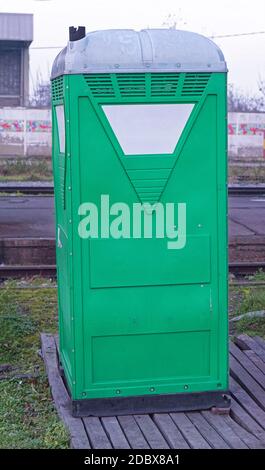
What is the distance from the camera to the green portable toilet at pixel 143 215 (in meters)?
4.57

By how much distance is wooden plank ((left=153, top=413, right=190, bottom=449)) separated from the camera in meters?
4.32

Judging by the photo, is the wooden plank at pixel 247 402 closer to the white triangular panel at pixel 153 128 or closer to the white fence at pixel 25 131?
the white triangular panel at pixel 153 128

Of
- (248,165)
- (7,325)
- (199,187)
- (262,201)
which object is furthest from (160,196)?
(248,165)

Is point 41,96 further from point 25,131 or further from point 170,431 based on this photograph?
point 170,431

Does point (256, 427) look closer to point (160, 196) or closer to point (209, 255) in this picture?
point (209, 255)

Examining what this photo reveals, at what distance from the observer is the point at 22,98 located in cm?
4225

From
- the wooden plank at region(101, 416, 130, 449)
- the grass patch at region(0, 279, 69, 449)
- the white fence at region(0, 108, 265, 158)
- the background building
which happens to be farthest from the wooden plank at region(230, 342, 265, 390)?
the background building

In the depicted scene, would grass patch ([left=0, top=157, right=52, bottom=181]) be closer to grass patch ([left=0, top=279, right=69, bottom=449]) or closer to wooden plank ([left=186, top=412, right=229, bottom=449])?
grass patch ([left=0, top=279, right=69, bottom=449])

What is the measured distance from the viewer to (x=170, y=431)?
452 cm

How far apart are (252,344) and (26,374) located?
6.25 ft

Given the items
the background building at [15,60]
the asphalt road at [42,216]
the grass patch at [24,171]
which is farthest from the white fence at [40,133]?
the asphalt road at [42,216]

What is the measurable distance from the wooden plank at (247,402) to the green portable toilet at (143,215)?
1.17ft

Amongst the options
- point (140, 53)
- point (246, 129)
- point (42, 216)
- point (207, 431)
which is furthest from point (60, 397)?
point (246, 129)

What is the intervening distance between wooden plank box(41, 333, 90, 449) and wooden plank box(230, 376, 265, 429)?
3.59 ft
